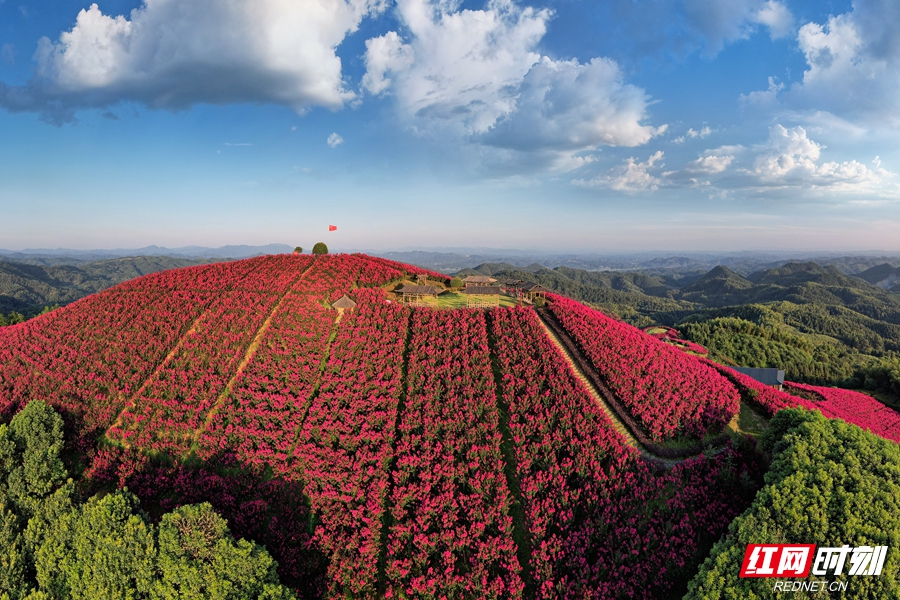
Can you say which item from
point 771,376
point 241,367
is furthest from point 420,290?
point 771,376

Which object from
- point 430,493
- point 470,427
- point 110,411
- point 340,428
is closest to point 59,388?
point 110,411

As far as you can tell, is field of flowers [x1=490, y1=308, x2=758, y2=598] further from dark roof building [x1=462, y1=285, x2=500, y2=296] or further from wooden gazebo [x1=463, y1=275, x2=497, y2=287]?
wooden gazebo [x1=463, y1=275, x2=497, y2=287]

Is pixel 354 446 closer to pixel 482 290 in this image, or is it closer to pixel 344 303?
pixel 344 303

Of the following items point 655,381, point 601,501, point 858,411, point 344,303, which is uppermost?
point 344,303

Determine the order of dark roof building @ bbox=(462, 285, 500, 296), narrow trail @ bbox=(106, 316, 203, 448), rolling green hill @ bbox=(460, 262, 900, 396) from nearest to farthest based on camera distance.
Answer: narrow trail @ bbox=(106, 316, 203, 448)
dark roof building @ bbox=(462, 285, 500, 296)
rolling green hill @ bbox=(460, 262, 900, 396)

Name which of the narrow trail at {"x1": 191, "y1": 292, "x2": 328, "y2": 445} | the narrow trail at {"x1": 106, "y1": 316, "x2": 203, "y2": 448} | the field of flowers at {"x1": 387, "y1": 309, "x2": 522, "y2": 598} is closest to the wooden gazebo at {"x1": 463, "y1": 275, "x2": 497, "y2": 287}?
the field of flowers at {"x1": 387, "y1": 309, "x2": 522, "y2": 598}

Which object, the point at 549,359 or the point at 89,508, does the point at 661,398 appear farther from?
the point at 89,508

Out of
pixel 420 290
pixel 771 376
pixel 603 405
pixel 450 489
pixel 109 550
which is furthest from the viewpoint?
pixel 771 376
